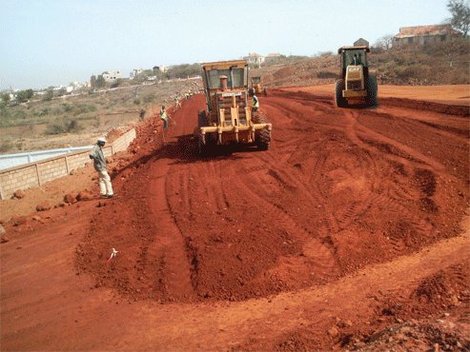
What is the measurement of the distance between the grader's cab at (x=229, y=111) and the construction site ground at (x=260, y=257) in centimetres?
85

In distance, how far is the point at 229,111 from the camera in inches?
549

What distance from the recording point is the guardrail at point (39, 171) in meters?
15.2

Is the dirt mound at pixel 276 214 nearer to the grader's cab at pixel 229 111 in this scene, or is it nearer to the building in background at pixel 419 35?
the grader's cab at pixel 229 111

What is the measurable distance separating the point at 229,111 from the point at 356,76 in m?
7.56

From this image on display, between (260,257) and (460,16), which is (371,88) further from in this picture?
(460,16)

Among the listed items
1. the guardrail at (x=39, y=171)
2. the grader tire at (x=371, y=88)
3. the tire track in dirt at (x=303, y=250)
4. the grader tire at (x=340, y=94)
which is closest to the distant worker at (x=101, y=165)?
the tire track in dirt at (x=303, y=250)

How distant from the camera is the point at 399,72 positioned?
133 feet

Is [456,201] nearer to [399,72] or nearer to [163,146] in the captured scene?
[163,146]

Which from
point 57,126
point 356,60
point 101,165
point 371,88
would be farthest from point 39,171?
point 57,126

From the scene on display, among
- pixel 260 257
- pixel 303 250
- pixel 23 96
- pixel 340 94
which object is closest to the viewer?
pixel 260 257

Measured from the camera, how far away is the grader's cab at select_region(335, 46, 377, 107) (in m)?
18.8

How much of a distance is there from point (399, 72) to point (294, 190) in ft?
113

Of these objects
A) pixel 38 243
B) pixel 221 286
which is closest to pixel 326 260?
pixel 221 286

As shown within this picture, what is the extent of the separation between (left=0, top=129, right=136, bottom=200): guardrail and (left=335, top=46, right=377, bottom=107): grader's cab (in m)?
10.8
